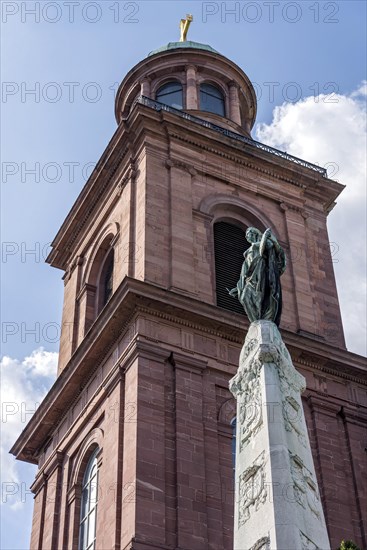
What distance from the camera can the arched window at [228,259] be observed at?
2897cm

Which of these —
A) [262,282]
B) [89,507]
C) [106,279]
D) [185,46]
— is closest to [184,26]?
[185,46]

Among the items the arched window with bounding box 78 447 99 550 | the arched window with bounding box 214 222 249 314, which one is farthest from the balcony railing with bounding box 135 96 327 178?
the arched window with bounding box 78 447 99 550

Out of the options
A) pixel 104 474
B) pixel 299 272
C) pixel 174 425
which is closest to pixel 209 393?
pixel 174 425

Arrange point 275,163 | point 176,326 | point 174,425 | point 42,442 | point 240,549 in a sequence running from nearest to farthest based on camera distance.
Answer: point 240,549
point 174,425
point 176,326
point 42,442
point 275,163

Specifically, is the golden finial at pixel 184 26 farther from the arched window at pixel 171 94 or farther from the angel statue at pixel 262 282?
the angel statue at pixel 262 282

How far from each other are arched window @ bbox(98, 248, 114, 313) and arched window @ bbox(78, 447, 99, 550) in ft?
22.2

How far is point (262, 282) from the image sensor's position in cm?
1212

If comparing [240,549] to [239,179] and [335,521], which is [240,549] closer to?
[335,521]

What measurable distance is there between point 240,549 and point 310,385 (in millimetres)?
17887

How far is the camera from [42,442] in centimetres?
3067

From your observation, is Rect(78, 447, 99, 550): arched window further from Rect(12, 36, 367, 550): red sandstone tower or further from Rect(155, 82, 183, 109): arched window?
Rect(155, 82, 183, 109): arched window

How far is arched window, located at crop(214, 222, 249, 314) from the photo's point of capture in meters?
29.0

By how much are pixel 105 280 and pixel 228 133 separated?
254 inches

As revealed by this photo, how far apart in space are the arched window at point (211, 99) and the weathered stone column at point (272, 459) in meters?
26.5
